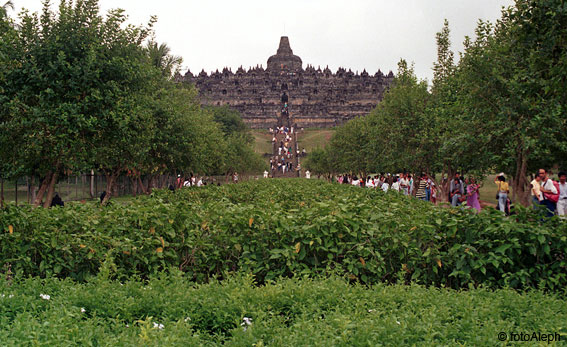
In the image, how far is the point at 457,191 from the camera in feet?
61.5

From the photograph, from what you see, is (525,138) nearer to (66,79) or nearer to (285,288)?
(285,288)

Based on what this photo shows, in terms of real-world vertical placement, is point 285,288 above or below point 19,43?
below

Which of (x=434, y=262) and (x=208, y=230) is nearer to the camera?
(x=434, y=262)

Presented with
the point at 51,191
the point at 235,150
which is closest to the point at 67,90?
the point at 51,191

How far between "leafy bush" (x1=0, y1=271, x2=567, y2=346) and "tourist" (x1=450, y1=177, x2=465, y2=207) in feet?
43.3

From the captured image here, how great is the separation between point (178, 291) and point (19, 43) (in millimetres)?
10520

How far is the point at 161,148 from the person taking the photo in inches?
890

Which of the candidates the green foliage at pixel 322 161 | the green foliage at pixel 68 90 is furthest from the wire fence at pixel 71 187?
the green foliage at pixel 322 161

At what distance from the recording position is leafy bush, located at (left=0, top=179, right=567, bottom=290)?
21.8 feet

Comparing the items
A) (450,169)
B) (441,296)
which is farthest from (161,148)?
(441,296)

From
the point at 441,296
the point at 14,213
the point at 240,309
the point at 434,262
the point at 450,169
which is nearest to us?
the point at 240,309

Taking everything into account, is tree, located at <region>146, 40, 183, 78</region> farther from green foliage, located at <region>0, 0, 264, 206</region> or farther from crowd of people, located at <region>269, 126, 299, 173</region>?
crowd of people, located at <region>269, 126, 299, 173</region>

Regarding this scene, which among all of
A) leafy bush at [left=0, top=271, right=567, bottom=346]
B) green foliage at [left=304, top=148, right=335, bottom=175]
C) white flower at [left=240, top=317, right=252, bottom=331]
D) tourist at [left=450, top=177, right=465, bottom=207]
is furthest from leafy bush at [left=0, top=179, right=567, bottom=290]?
green foliage at [left=304, top=148, right=335, bottom=175]

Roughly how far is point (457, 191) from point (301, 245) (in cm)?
1319
